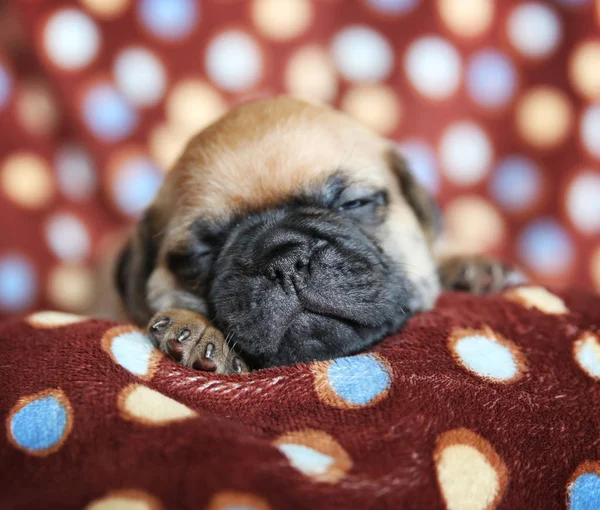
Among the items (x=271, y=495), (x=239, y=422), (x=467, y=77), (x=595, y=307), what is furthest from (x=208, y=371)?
(x=467, y=77)

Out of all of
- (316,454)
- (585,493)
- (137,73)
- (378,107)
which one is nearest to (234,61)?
(137,73)

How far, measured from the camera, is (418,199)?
8.83 ft

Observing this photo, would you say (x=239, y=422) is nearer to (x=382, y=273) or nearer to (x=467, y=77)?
(x=382, y=273)

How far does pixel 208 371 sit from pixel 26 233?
2.33m

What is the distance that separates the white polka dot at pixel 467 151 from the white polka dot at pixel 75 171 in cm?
204

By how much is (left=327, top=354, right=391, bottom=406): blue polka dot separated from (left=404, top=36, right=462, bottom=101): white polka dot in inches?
93.3

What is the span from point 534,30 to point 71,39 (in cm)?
251

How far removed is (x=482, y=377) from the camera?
1.72 meters

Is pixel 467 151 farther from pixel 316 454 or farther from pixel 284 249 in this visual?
pixel 316 454

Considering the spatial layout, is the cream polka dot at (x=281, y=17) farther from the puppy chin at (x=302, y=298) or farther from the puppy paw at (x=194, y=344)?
the puppy paw at (x=194, y=344)

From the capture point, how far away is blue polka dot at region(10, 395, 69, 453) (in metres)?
1.42

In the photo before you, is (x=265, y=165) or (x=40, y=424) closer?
(x=40, y=424)

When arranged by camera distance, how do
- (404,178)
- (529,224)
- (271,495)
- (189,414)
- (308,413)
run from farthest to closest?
(529,224)
(404,178)
(308,413)
(189,414)
(271,495)

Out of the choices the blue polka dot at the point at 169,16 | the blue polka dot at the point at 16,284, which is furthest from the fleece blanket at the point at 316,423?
the blue polka dot at the point at 169,16
